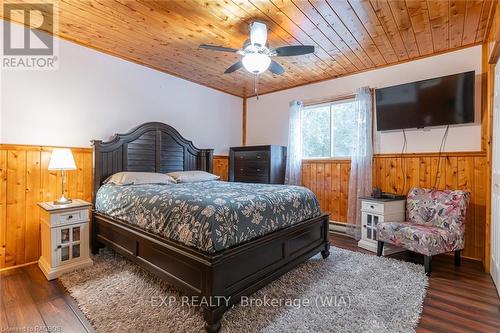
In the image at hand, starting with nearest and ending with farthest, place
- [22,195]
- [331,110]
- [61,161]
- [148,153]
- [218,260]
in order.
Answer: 1. [218,260]
2. [61,161]
3. [22,195]
4. [148,153]
5. [331,110]

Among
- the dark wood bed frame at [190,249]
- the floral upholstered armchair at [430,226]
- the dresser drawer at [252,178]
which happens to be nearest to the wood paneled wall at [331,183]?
the dresser drawer at [252,178]

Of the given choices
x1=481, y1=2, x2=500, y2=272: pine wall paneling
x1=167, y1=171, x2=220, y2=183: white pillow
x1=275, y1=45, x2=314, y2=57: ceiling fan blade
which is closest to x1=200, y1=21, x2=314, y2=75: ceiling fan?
x1=275, y1=45, x2=314, y2=57: ceiling fan blade

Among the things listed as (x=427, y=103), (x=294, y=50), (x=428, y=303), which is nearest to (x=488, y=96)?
(x=427, y=103)

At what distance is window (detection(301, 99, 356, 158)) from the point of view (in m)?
4.29

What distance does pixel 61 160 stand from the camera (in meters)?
2.73

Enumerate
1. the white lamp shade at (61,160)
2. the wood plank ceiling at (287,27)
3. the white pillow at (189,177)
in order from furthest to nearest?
the white pillow at (189,177)
the white lamp shade at (61,160)
the wood plank ceiling at (287,27)

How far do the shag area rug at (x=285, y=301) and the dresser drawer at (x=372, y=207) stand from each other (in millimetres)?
693

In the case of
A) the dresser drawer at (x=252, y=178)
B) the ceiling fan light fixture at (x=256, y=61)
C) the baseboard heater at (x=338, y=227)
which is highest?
the ceiling fan light fixture at (x=256, y=61)

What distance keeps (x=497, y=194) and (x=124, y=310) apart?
3.38 metres

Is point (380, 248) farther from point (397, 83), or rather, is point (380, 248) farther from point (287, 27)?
point (287, 27)

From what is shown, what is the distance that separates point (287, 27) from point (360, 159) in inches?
87.5

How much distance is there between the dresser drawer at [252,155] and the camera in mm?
4586

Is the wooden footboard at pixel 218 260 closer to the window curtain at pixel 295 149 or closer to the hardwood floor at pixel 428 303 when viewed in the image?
the hardwood floor at pixel 428 303

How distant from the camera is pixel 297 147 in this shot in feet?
15.4
